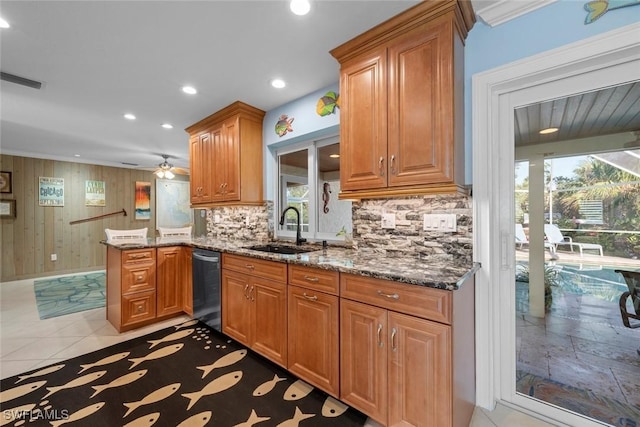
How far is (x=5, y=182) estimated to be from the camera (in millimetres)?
4957

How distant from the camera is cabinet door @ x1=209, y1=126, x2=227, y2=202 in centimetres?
326

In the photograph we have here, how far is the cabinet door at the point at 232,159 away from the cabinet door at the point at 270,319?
1.33 metres

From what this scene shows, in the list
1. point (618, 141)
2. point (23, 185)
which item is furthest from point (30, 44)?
point (23, 185)

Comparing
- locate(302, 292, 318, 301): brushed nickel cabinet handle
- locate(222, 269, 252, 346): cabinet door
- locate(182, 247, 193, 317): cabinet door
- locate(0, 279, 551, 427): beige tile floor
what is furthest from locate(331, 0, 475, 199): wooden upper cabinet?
locate(182, 247, 193, 317): cabinet door

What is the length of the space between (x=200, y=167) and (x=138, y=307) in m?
1.82

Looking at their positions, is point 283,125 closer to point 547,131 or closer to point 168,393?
point 547,131

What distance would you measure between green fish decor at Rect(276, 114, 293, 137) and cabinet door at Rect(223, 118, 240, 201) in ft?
1.55

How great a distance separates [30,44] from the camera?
1929mm

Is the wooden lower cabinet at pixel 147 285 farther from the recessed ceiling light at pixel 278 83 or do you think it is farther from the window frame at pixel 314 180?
the recessed ceiling light at pixel 278 83

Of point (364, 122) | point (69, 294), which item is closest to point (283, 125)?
point (364, 122)

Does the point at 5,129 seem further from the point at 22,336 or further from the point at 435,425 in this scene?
the point at 435,425

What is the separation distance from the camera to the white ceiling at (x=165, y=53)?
1.63 metres

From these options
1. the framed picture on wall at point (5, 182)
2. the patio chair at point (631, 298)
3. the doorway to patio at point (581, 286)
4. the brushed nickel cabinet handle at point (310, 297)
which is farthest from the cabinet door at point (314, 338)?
the framed picture on wall at point (5, 182)

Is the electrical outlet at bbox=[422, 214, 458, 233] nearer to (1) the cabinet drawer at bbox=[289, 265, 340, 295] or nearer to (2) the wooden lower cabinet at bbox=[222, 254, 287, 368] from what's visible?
(1) the cabinet drawer at bbox=[289, 265, 340, 295]
